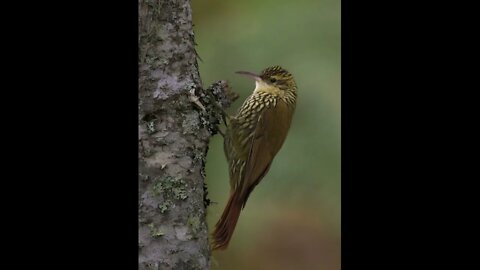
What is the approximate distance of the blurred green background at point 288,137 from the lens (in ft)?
8.34

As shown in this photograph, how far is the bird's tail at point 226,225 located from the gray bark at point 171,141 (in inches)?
4.4

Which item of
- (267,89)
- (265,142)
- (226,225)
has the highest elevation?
(267,89)

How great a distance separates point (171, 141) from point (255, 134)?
0.44 m

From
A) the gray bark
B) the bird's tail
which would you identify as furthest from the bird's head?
the bird's tail

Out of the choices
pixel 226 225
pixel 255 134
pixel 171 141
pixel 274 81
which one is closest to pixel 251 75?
pixel 274 81

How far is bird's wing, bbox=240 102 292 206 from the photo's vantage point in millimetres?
2645

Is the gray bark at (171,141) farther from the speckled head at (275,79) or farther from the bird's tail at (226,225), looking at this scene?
the speckled head at (275,79)

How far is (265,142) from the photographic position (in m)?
2.69

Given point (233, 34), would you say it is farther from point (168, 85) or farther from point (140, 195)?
point (140, 195)

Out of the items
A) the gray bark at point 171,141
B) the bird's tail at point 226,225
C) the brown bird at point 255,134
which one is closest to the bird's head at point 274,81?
the brown bird at point 255,134

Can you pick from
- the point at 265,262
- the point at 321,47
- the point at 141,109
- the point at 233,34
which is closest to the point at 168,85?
the point at 141,109

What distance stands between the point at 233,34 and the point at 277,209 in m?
0.67

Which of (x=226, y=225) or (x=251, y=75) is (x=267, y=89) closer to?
(x=251, y=75)

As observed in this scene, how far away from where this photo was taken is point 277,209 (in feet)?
8.70
